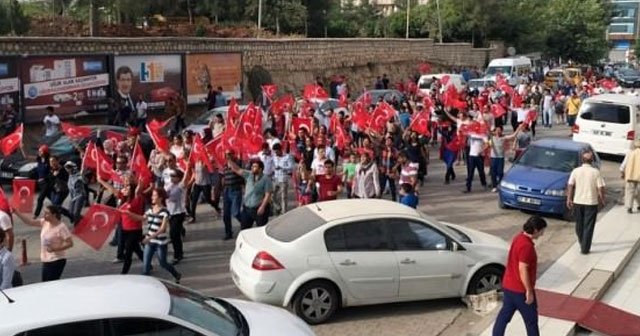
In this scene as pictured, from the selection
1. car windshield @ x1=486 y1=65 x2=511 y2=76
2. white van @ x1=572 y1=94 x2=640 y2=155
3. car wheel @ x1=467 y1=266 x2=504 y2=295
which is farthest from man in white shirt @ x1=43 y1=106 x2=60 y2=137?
car windshield @ x1=486 y1=65 x2=511 y2=76

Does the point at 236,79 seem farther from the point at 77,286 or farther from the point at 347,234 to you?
the point at 77,286

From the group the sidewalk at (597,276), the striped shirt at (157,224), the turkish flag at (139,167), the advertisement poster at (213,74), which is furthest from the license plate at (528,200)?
the advertisement poster at (213,74)

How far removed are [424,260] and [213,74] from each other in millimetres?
21032

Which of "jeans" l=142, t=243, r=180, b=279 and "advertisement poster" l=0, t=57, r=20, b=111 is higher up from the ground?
"advertisement poster" l=0, t=57, r=20, b=111

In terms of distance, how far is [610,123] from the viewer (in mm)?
21781

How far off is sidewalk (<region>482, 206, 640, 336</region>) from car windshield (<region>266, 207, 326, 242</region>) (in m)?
2.31

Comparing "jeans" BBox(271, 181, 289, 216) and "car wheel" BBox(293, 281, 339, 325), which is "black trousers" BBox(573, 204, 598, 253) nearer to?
"car wheel" BBox(293, 281, 339, 325)

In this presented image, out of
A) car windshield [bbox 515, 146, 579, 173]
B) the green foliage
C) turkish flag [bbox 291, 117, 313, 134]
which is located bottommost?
car windshield [bbox 515, 146, 579, 173]

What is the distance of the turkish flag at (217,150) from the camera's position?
14.3 metres

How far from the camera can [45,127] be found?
20.7 m

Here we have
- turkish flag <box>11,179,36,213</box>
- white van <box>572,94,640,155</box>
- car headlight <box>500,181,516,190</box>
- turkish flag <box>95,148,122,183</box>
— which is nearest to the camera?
turkish flag <box>11,179,36,213</box>

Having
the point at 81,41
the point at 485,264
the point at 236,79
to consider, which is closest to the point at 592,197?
the point at 485,264

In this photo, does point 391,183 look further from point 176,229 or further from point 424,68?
point 424,68

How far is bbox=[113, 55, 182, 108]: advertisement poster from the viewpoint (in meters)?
24.7
